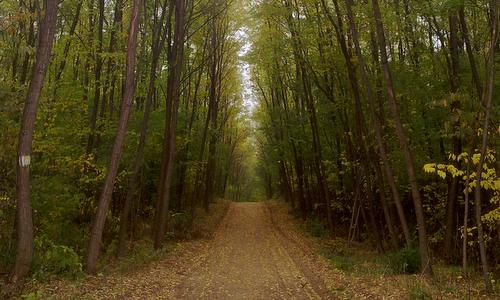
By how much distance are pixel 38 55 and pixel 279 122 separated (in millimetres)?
18716

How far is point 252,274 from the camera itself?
11.7m

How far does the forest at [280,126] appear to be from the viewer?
912 cm

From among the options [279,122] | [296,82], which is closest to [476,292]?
[296,82]

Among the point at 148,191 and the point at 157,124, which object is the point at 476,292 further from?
the point at 148,191

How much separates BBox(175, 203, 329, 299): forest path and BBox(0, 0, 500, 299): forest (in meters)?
2.29

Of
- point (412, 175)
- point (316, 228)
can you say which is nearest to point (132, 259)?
point (412, 175)

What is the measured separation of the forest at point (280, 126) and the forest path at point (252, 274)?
229cm

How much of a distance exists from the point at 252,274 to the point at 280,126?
536 inches

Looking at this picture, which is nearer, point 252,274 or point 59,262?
point 59,262

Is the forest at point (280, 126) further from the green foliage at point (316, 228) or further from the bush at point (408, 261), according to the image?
the green foliage at point (316, 228)

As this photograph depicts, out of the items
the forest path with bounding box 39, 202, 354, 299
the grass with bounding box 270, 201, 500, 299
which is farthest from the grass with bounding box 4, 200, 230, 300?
the grass with bounding box 270, 201, 500, 299

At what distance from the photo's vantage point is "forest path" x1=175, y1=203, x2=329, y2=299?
30.8ft

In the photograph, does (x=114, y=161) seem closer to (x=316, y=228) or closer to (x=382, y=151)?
(x=382, y=151)

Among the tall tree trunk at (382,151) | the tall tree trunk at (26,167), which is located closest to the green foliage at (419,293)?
the tall tree trunk at (382,151)
